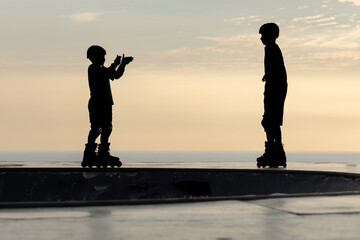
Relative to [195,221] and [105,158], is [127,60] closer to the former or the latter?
[105,158]

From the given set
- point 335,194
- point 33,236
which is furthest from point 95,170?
point 33,236

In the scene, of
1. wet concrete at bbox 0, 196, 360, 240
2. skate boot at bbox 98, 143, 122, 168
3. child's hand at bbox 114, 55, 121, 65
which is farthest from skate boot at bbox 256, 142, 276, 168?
wet concrete at bbox 0, 196, 360, 240

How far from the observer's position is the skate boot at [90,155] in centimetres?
1261

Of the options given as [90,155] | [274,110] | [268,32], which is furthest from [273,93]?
[90,155]

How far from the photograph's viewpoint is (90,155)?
12.6 m

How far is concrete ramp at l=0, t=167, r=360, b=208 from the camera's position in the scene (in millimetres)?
10875

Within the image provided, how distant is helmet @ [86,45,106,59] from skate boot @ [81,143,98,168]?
1948 millimetres

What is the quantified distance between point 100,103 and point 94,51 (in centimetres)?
116

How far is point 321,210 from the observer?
5547 millimetres

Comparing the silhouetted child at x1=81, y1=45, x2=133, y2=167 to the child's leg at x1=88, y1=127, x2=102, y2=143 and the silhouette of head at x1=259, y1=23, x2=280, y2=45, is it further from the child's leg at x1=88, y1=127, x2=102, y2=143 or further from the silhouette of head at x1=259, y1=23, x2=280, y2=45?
the silhouette of head at x1=259, y1=23, x2=280, y2=45

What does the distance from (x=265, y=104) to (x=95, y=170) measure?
431cm

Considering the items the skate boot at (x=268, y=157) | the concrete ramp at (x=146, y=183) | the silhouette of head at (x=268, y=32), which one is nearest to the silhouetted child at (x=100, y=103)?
the concrete ramp at (x=146, y=183)

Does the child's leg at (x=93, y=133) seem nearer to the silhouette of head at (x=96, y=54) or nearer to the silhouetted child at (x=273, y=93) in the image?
the silhouette of head at (x=96, y=54)

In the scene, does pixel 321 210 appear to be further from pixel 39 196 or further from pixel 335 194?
pixel 39 196
